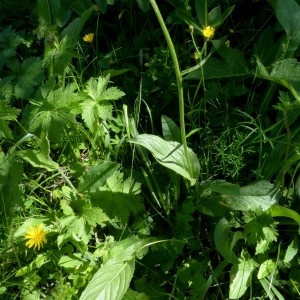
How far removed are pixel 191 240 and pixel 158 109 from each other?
1.82 ft

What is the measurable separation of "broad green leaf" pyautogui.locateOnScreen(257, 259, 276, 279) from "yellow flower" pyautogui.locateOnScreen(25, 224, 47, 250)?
0.69 metres

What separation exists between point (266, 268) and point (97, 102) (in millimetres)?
798

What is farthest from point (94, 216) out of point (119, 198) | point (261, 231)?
point (261, 231)

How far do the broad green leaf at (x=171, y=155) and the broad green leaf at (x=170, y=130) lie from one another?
87 millimetres

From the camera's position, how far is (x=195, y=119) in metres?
2.05

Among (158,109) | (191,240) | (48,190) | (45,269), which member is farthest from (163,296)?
(158,109)

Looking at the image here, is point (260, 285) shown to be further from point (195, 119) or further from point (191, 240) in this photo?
point (195, 119)

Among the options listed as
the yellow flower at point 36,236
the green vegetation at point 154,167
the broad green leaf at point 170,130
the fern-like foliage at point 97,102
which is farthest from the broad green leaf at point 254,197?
the yellow flower at point 36,236

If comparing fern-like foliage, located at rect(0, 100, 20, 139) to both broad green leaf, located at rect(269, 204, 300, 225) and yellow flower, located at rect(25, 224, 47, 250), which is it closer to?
yellow flower, located at rect(25, 224, 47, 250)

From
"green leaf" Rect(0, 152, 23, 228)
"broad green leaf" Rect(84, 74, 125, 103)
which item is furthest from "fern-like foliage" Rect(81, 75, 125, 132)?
"green leaf" Rect(0, 152, 23, 228)

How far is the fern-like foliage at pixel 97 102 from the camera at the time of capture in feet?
6.33

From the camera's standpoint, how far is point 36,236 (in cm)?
177

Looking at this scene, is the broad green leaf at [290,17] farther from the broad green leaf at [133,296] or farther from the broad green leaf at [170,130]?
the broad green leaf at [133,296]

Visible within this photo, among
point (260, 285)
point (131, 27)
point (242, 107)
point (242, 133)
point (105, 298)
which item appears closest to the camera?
point (105, 298)
